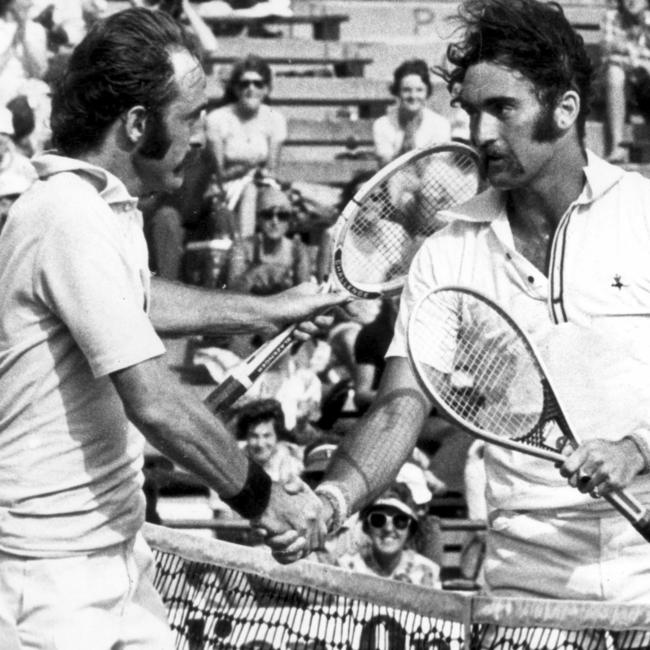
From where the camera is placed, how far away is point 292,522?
463 cm

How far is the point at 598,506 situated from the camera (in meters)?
4.68

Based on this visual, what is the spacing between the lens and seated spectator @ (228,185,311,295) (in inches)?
412

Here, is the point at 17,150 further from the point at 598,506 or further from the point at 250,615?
the point at 598,506

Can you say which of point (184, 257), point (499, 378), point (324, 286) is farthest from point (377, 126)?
point (499, 378)

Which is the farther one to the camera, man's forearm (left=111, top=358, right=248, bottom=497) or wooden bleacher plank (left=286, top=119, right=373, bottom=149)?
wooden bleacher plank (left=286, top=119, right=373, bottom=149)

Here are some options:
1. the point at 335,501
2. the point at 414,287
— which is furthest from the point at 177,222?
the point at 335,501

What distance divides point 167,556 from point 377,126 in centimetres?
780

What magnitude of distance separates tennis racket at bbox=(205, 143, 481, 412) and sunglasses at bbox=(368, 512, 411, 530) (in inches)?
108

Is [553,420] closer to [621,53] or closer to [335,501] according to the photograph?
[335,501]

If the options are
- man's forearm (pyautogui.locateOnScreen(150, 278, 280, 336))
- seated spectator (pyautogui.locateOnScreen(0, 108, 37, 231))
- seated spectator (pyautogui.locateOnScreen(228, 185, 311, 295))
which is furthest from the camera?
seated spectator (pyautogui.locateOnScreen(0, 108, 37, 231))

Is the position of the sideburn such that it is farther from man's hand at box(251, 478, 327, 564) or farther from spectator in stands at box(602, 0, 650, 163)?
spectator in stands at box(602, 0, 650, 163)

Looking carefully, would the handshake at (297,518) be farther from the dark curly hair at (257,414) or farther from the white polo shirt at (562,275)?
the dark curly hair at (257,414)

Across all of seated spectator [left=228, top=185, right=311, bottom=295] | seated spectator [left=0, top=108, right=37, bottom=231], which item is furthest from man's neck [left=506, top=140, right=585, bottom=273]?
seated spectator [left=0, top=108, right=37, bottom=231]

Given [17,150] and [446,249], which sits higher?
[446,249]
